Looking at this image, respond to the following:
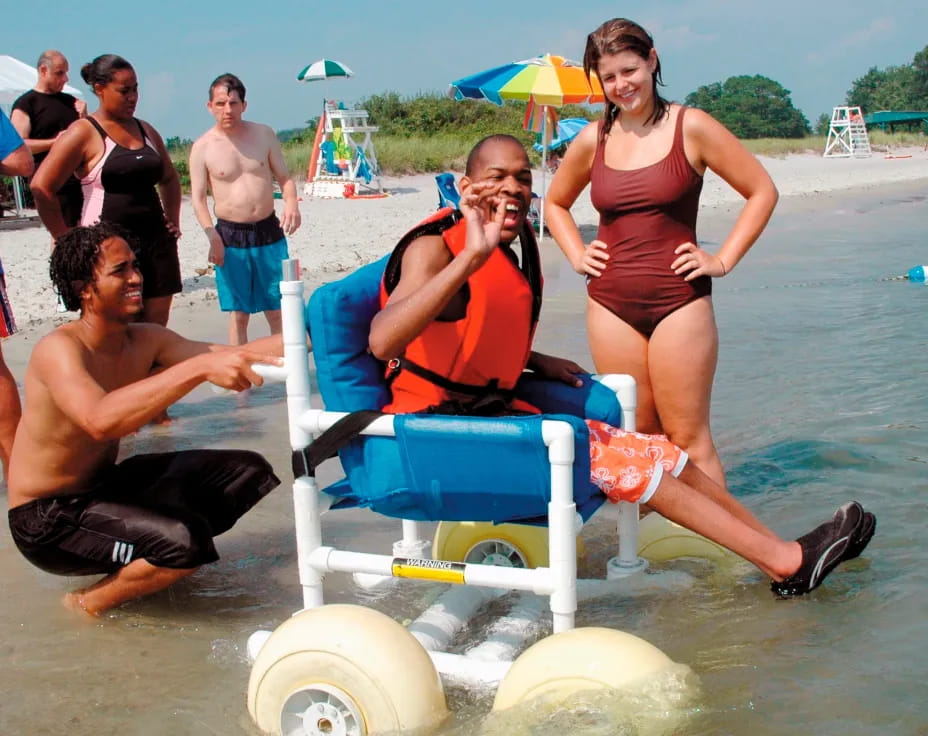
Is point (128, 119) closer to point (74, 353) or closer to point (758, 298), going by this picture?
point (74, 353)

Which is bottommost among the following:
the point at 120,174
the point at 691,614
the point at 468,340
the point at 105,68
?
the point at 691,614

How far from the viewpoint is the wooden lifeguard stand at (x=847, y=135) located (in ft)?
136

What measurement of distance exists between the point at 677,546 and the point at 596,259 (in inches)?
42.2

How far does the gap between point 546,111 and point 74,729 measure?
39.7 ft

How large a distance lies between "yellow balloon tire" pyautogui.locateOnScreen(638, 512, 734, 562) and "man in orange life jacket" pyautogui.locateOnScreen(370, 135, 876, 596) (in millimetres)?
447

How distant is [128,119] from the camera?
222 inches

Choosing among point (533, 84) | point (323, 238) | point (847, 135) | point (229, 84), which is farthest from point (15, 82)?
point (847, 135)

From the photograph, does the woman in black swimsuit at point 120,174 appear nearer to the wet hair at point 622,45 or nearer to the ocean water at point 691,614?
the ocean water at point 691,614

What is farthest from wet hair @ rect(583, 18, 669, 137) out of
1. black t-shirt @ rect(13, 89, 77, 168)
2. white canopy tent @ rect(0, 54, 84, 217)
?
white canopy tent @ rect(0, 54, 84, 217)

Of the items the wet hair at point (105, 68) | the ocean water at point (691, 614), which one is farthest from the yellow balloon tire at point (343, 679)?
the wet hair at point (105, 68)

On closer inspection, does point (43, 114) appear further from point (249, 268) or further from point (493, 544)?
point (493, 544)

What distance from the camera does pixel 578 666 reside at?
→ 255 centimetres

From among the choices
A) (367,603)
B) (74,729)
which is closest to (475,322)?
(367,603)

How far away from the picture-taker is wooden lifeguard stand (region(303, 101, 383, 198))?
20.8 metres
